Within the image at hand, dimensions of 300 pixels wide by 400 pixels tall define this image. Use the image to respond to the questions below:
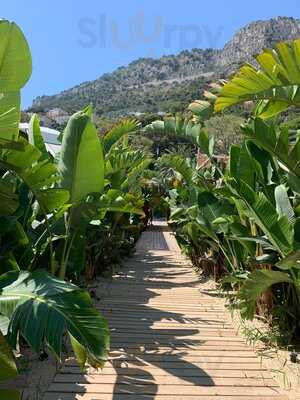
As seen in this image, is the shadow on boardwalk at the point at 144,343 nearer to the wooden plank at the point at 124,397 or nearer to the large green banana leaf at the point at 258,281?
the wooden plank at the point at 124,397

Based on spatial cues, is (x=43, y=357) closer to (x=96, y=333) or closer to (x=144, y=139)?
(x=96, y=333)

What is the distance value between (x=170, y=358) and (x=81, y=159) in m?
1.85

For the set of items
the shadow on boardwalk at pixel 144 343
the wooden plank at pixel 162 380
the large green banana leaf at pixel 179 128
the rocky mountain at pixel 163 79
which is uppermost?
the rocky mountain at pixel 163 79

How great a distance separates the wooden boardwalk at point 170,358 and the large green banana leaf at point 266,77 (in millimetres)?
1991

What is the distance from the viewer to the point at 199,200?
21.0ft

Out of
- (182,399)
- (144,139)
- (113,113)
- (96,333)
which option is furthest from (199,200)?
(113,113)

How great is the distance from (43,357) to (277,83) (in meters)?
2.75

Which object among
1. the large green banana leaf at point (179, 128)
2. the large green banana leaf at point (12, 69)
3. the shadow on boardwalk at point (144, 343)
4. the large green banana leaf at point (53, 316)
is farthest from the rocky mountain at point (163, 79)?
the large green banana leaf at point (53, 316)

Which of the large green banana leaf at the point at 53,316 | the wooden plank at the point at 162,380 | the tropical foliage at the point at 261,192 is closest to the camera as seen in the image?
the large green banana leaf at the point at 53,316

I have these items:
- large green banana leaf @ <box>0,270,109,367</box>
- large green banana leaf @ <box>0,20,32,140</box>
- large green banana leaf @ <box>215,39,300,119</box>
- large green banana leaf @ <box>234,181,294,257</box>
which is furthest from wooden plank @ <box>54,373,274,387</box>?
large green banana leaf @ <box>215,39,300,119</box>

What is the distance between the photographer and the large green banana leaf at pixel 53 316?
259 centimetres

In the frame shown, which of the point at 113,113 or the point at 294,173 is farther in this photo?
the point at 113,113

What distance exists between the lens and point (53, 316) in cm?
271

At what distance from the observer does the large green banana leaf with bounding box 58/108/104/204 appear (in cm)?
406
